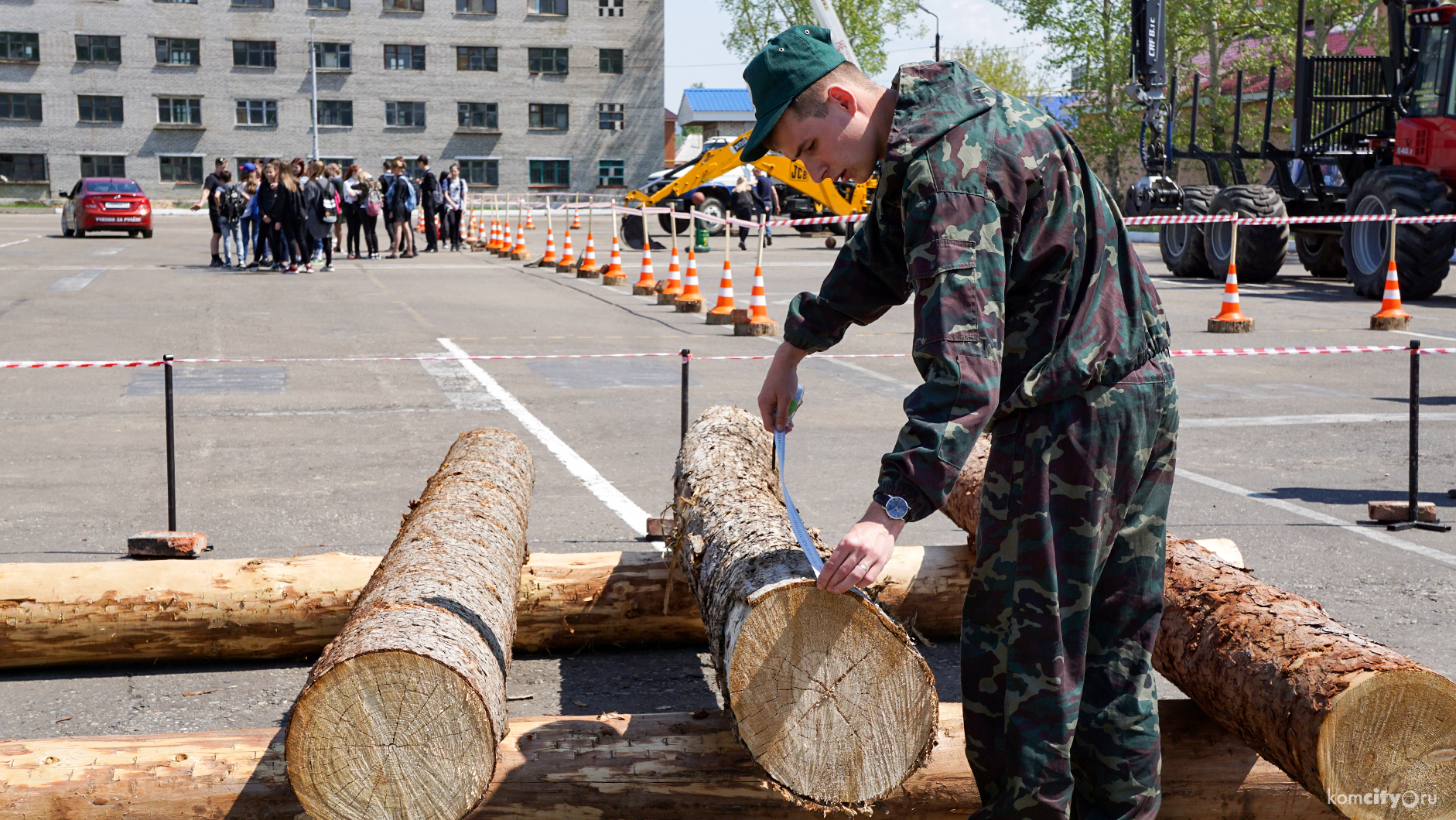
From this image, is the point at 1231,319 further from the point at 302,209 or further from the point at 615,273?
the point at 302,209

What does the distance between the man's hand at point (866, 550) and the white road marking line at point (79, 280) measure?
19.6 meters

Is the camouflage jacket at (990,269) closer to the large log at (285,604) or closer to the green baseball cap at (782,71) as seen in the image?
the green baseball cap at (782,71)

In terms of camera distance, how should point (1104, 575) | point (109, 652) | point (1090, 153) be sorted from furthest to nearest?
1. point (1090, 153)
2. point (109, 652)
3. point (1104, 575)

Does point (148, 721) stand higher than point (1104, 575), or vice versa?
point (1104, 575)

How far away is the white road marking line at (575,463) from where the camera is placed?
6926 millimetres

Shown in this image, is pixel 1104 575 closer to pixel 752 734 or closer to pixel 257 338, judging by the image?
pixel 752 734

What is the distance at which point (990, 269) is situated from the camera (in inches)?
101

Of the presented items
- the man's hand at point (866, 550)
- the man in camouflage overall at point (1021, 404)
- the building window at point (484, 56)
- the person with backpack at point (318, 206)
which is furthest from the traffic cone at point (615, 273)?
the building window at point (484, 56)

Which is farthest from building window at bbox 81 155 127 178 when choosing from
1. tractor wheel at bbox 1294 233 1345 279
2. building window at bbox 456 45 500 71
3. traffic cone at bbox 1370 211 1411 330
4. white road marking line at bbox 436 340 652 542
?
traffic cone at bbox 1370 211 1411 330

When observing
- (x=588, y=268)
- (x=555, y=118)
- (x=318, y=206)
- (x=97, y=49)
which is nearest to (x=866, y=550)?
(x=588, y=268)

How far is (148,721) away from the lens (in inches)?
168

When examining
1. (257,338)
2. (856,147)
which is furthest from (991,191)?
(257,338)

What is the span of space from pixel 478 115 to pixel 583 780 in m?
72.6

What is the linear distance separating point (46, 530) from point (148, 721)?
2.69 metres
